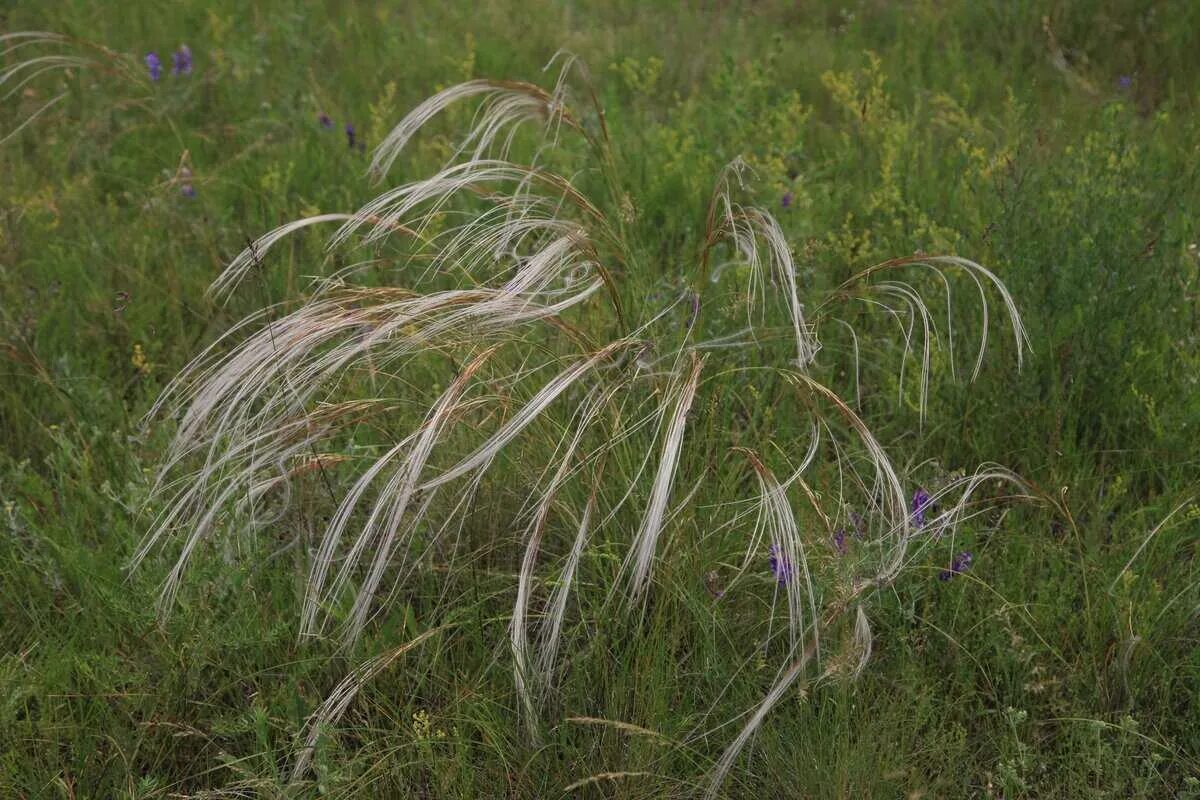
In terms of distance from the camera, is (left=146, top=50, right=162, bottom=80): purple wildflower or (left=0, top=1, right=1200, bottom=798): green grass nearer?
(left=0, top=1, right=1200, bottom=798): green grass

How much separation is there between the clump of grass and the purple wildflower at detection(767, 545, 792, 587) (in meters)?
0.01

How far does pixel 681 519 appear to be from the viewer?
2016 millimetres

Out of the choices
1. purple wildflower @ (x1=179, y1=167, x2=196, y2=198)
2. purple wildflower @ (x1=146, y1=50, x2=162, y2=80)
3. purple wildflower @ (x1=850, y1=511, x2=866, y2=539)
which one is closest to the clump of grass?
purple wildflower @ (x1=850, y1=511, x2=866, y2=539)

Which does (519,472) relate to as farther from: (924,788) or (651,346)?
(924,788)

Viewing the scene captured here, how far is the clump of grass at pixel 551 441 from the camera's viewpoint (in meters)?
1.81

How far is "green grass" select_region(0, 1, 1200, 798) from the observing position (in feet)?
6.24

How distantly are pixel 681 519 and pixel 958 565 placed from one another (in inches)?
20.4

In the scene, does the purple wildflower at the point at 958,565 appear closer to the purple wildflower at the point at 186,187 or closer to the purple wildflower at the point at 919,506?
the purple wildflower at the point at 919,506

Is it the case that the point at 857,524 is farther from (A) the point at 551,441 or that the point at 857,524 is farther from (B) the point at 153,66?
(B) the point at 153,66

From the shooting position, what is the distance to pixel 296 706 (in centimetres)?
196

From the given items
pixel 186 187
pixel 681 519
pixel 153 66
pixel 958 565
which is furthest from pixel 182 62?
pixel 958 565

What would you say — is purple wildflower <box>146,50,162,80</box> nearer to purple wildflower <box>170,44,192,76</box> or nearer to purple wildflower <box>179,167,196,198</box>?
purple wildflower <box>170,44,192,76</box>

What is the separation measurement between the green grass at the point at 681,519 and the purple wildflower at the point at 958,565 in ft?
0.17

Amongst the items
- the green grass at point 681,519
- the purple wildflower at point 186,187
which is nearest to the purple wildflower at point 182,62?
the green grass at point 681,519
